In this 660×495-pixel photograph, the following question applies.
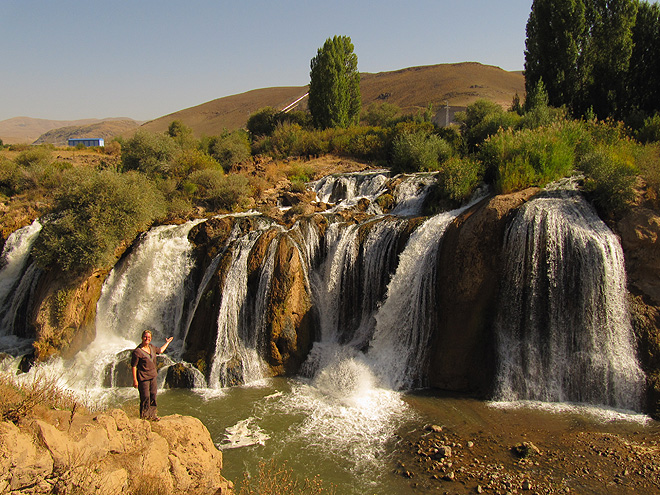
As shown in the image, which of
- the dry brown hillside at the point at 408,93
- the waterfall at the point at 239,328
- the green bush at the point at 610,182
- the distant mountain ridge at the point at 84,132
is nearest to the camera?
the green bush at the point at 610,182

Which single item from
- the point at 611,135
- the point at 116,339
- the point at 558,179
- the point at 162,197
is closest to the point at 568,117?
the point at 611,135

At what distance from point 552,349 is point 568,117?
537 inches

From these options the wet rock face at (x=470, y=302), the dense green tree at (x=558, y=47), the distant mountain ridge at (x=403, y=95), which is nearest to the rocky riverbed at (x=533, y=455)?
the wet rock face at (x=470, y=302)

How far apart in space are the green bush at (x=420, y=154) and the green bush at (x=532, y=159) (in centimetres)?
553

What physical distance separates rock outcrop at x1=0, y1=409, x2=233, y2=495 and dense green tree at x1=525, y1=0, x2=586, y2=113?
70.3ft

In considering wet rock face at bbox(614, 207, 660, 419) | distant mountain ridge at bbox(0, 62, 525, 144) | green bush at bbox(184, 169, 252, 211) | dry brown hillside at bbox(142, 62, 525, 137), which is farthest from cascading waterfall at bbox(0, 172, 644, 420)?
dry brown hillside at bbox(142, 62, 525, 137)

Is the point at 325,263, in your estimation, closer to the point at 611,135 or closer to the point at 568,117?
the point at 611,135

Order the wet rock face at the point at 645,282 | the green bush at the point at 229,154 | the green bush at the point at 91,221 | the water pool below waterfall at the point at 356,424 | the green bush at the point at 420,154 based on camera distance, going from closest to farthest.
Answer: the water pool below waterfall at the point at 356,424 < the wet rock face at the point at 645,282 < the green bush at the point at 91,221 < the green bush at the point at 420,154 < the green bush at the point at 229,154

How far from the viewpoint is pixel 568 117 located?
63.7 feet

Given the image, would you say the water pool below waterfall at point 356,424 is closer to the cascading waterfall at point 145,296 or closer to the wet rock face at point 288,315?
the wet rock face at point 288,315

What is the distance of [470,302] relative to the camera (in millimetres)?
9969

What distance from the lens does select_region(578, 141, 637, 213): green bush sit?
9.79 m

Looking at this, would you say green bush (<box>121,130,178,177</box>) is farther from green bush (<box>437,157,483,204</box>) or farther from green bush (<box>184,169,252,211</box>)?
green bush (<box>437,157,483,204</box>)

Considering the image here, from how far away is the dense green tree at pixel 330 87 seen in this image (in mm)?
29844
